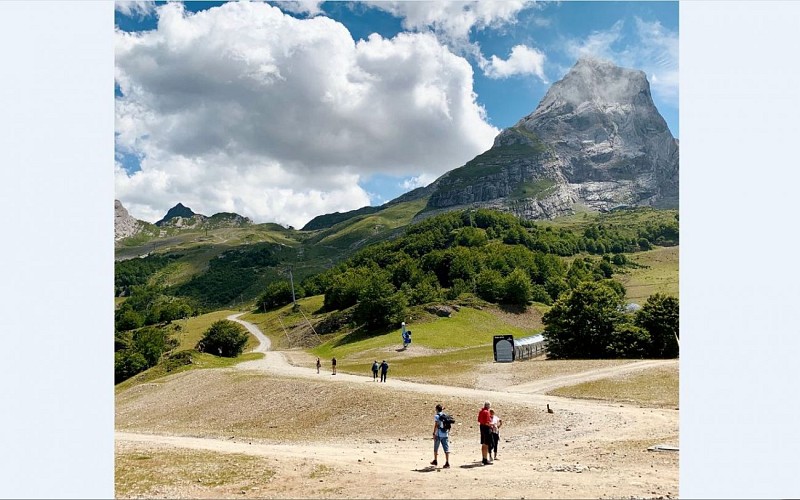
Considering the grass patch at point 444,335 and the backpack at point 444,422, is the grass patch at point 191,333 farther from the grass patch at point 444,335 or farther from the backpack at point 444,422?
the backpack at point 444,422

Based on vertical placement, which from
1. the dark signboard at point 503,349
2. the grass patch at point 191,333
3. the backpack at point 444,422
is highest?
the backpack at point 444,422

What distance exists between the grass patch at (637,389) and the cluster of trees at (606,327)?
16.7 metres

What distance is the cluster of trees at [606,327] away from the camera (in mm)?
64688

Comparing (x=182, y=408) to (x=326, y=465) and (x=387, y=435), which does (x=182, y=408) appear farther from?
(x=326, y=465)

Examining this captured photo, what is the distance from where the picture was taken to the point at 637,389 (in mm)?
43125

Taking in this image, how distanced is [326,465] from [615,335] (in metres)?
53.0

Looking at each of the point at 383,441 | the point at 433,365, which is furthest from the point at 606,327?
the point at 383,441

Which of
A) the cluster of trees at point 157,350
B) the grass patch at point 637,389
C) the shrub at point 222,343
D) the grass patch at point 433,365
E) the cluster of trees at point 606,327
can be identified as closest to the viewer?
the grass patch at point 637,389

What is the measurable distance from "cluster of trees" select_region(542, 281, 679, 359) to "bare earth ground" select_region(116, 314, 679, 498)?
11.3 meters

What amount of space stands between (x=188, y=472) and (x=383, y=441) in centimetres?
1319

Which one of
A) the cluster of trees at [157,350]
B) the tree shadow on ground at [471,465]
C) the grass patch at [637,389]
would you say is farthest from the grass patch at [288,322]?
the tree shadow on ground at [471,465]

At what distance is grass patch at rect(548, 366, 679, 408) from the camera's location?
39.9 metres

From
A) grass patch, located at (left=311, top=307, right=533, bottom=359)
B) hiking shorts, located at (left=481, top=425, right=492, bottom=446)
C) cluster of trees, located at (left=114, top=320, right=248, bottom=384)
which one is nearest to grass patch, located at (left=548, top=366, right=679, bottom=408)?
hiking shorts, located at (left=481, top=425, right=492, bottom=446)

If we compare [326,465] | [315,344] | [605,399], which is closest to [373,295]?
[315,344]
